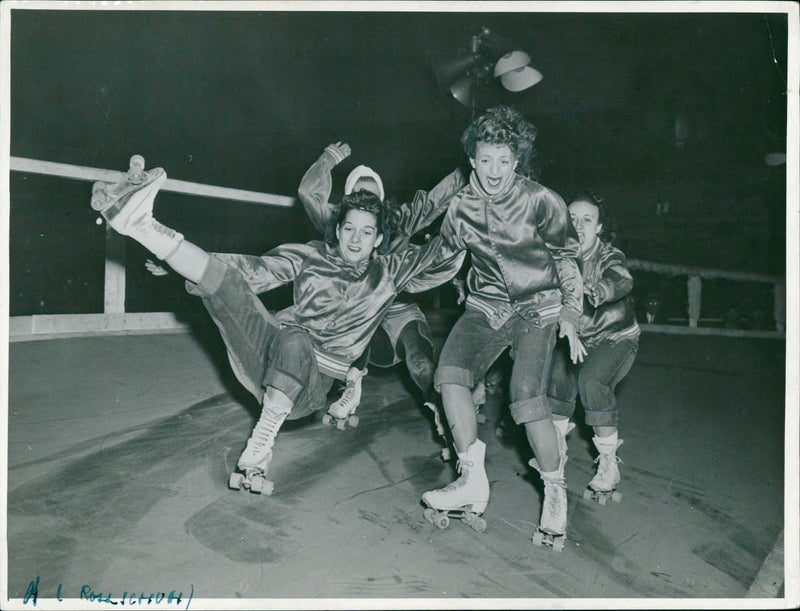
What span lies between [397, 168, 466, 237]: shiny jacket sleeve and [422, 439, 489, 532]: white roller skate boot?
1112 millimetres

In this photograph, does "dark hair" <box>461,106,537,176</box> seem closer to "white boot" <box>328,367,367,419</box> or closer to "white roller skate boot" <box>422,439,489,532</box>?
"white roller skate boot" <box>422,439,489,532</box>

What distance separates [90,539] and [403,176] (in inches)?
174

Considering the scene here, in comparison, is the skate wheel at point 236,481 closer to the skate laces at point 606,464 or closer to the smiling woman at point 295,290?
the smiling woman at point 295,290

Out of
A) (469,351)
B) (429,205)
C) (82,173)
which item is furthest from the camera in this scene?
(82,173)

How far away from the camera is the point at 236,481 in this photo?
1.91 m

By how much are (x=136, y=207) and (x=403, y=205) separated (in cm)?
119

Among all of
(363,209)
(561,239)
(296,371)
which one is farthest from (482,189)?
(296,371)

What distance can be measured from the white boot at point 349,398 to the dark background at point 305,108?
1497 mm

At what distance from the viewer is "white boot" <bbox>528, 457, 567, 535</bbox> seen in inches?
67.6

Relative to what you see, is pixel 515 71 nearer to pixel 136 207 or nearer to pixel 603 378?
pixel 603 378

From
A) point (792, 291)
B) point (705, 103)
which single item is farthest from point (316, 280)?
point (705, 103)

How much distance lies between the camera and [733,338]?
5.07m

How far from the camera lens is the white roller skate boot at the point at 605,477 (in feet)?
6.87

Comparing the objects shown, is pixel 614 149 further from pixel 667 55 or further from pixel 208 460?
pixel 208 460
